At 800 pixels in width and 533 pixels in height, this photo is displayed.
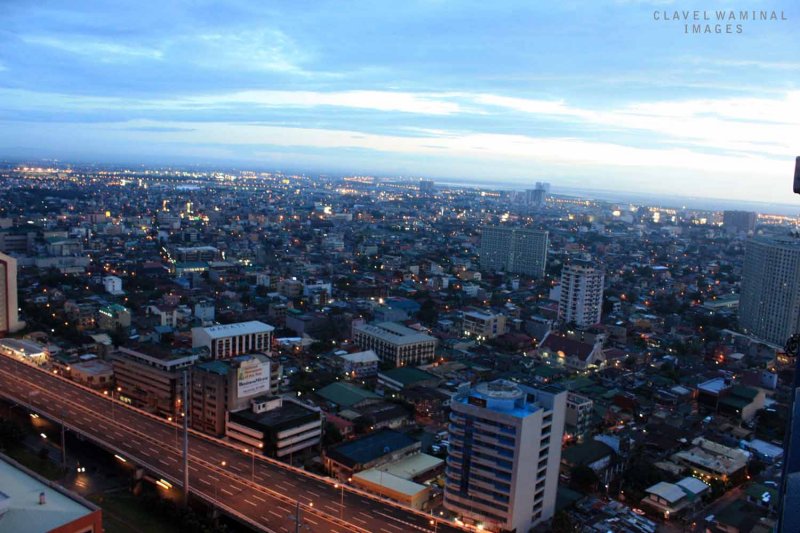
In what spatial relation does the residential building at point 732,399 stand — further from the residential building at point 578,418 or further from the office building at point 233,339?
the office building at point 233,339

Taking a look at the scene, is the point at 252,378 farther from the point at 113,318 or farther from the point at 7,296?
the point at 7,296

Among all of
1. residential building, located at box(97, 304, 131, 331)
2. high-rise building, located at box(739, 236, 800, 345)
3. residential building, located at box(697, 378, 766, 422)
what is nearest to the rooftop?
residential building, located at box(697, 378, 766, 422)

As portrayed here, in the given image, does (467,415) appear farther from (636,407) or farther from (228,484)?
(636,407)

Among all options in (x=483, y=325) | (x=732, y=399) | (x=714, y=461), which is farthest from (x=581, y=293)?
(x=714, y=461)

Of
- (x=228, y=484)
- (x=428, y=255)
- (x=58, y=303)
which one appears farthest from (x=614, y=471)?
(x=428, y=255)

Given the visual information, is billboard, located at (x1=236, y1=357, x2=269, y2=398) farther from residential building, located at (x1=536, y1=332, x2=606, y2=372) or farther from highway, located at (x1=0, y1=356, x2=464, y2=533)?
residential building, located at (x1=536, y1=332, x2=606, y2=372)
